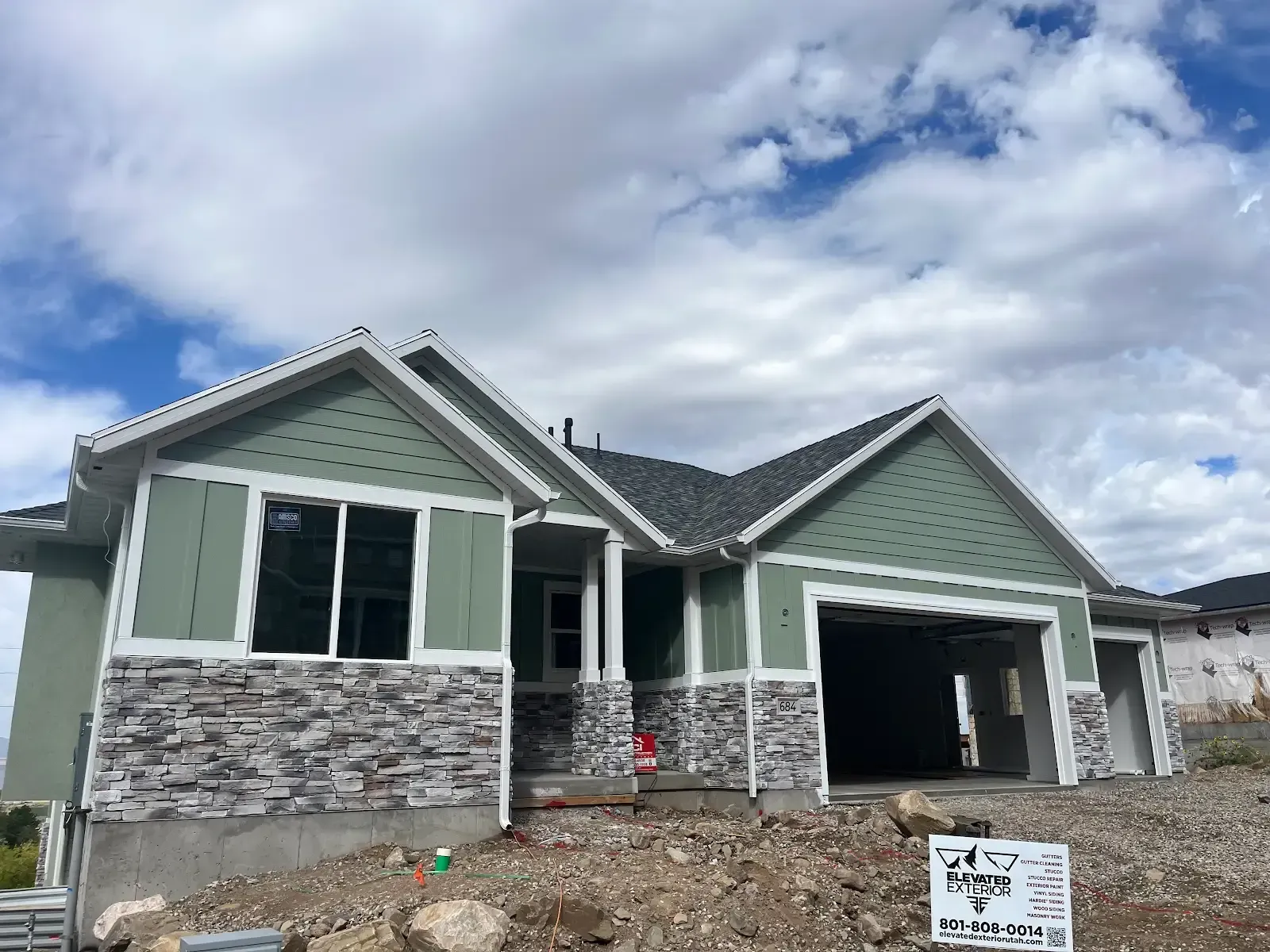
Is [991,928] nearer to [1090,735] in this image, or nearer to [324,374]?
[324,374]

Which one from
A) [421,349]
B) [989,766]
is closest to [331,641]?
[421,349]

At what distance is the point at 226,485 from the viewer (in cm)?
909

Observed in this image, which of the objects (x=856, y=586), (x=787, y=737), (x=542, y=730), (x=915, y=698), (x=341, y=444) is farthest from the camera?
(x=915, y=698)

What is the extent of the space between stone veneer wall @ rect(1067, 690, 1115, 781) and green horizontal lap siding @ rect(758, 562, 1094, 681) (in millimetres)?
369

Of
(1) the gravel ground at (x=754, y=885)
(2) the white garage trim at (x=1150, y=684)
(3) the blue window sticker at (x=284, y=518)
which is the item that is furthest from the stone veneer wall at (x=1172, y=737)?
(3) the blue window sticker at (x=284, y=518)

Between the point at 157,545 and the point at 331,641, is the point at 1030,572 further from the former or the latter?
the point at 157,545

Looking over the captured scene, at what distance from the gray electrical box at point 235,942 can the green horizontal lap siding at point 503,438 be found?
273 inches

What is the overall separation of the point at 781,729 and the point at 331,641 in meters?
6.19

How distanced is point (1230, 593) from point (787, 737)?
22.5m

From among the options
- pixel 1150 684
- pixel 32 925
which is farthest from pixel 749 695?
pixel 1150 684

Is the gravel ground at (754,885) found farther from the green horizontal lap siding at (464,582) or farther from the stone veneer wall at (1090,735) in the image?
the stone veneer wall at (1090,735)

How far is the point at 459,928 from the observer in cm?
632

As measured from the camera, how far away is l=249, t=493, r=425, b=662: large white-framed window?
907cm

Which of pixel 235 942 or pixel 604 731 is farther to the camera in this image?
pixel 604 731
